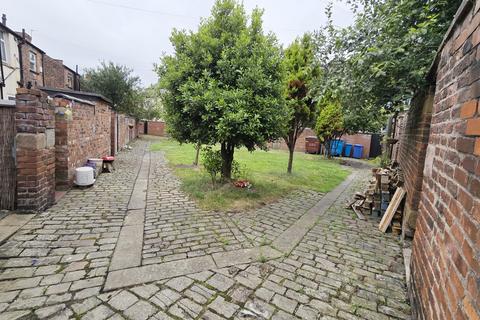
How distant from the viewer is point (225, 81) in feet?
18.2

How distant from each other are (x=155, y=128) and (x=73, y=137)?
26.6 metres

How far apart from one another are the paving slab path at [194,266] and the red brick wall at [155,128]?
2742 cm

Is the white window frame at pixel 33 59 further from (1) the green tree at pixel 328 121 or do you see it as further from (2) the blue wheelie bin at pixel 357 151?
(2) the blue wheelie bin at pixel 357 151

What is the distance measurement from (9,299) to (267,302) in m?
2.35

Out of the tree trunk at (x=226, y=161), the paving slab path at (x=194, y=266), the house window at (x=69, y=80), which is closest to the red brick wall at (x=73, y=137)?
the paving slab path at (x=194, y=266)

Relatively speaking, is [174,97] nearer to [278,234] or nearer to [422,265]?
[278,234]

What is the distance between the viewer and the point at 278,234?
3.96m

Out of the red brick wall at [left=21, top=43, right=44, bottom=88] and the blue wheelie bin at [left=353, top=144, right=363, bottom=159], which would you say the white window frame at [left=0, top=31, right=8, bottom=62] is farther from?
the blue wheelie bin at [left=353, top=144, right=363, bottom=159]

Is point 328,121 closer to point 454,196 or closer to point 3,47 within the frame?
point 454,196

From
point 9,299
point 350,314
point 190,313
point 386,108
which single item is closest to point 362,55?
point 386,108

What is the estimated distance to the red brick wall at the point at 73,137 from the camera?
5.50m

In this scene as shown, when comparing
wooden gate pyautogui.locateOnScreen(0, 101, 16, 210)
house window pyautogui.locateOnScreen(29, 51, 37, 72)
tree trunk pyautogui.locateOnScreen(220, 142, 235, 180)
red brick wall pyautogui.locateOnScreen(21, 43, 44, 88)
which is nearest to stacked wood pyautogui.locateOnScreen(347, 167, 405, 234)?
tree trunk pyautogui.locateOnScreen(220, 142, 235, 180)

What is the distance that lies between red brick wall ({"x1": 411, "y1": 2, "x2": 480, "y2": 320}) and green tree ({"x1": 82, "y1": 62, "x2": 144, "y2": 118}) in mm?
24627

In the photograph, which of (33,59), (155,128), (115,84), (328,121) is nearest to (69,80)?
(115,84)
